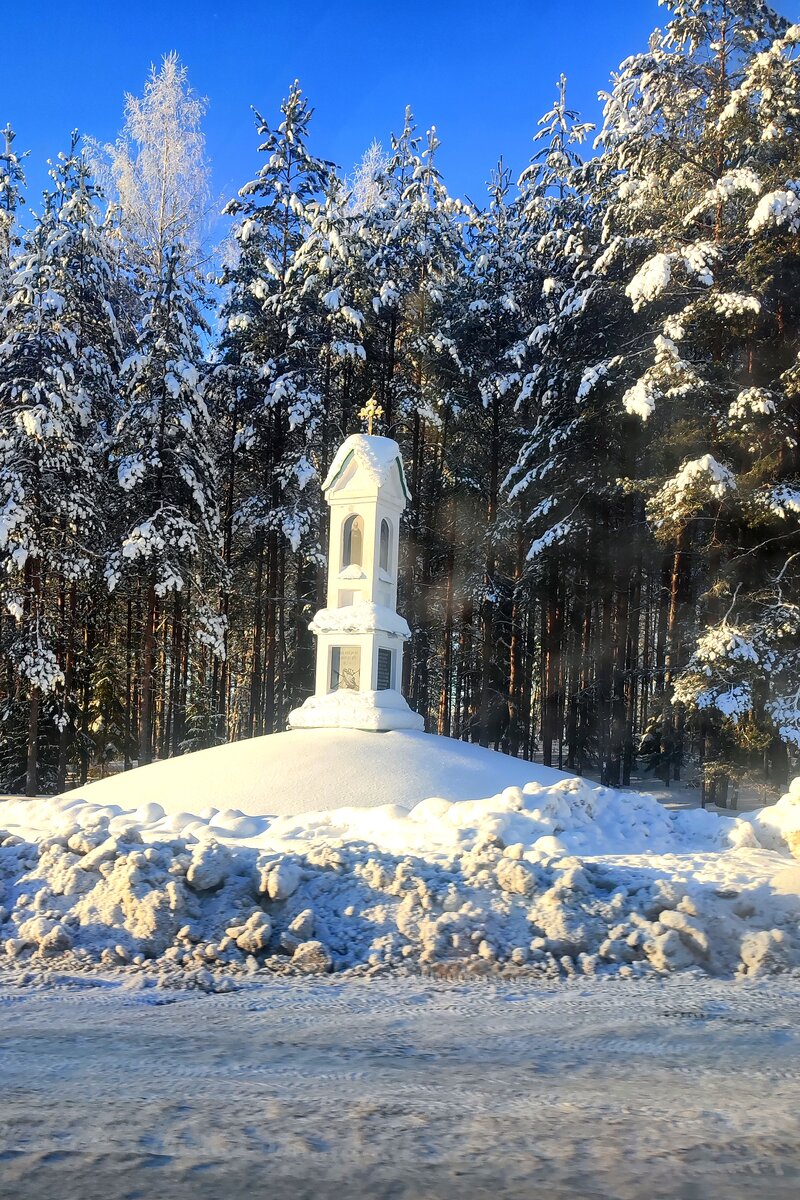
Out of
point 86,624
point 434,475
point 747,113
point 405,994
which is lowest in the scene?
point 405,994

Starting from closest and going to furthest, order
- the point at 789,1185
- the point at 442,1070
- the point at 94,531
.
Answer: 1. the point at 789,1185
2. the point at 442,1070
3. the point at 94,531

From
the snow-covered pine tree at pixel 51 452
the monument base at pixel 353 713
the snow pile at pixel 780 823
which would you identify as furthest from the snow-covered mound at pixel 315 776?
the snow-covered pine tree at pixel 51 452

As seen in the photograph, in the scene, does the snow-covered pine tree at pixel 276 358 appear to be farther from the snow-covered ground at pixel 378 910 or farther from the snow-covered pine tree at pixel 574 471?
the snow-covered ground at pixel 378 910

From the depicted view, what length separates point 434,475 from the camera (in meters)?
25.8

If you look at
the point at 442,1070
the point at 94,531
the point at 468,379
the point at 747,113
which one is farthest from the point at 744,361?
the point at 442,1070

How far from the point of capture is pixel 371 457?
16.8 metres

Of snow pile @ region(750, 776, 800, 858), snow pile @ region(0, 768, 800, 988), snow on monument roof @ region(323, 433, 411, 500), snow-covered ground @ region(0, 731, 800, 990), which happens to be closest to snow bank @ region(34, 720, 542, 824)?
snow pile @ region(750, 776, 800, 858)

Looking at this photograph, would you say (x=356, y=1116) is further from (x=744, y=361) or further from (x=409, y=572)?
(x=409, y=572)

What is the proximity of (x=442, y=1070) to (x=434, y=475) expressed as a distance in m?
22.9

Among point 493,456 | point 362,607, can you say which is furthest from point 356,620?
point 493,456

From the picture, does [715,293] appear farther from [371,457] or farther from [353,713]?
[353,713]

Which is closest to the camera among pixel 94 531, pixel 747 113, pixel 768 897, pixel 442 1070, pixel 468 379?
pixel 442 1070

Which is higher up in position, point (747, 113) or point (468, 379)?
point (747, 113)

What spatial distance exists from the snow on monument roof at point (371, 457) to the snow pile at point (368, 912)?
1033 centimetres
